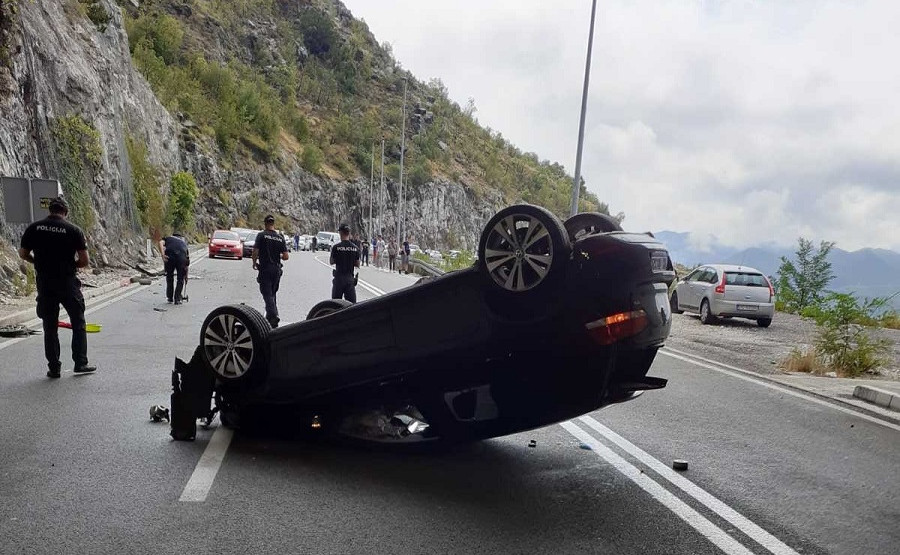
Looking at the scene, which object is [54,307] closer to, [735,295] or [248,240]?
[735,295]

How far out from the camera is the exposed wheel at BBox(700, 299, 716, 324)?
19.6 m

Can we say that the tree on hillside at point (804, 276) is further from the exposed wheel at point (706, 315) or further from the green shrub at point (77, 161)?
the green shrub at point (77, 161)

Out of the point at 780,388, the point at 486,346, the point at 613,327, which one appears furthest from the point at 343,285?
the point at 613,327

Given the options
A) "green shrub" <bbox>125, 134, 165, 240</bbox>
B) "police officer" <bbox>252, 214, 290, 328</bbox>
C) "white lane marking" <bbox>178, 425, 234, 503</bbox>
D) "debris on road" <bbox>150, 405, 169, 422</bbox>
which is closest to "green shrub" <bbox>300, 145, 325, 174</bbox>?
"green shrub" <bbox>125, 134, 165, 240</bbox>

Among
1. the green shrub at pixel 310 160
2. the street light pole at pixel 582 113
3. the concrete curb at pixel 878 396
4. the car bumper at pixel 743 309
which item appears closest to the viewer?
the concrete curb at pixel 878 396

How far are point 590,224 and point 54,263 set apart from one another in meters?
5.79

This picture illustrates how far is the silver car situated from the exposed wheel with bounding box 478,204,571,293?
51.3 ft

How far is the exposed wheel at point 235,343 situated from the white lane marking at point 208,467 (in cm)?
47

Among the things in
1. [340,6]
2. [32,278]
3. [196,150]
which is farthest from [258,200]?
[340,6]

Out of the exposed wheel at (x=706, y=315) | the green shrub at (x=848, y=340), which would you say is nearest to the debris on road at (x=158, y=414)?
the green shrub at (x=848, y=340)

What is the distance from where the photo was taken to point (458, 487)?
492 cm

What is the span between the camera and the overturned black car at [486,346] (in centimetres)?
479

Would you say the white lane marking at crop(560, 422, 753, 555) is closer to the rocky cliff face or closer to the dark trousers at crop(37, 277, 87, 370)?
the dark trousers at crop(37, 277, 87, 370)

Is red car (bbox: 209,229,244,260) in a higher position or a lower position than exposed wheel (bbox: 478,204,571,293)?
lower
